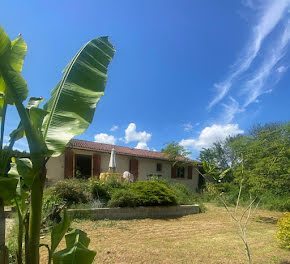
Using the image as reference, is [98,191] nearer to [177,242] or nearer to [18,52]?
[177,242]

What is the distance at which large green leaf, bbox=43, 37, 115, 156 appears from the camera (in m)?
2.12

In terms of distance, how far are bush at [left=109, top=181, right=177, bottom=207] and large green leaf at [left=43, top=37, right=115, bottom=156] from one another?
7394 millimetres

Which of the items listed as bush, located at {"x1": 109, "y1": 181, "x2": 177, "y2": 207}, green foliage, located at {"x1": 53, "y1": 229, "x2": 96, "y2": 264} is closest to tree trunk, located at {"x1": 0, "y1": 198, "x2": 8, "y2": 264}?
green foliage, located at {"x1": 53, "y1": 229, "x2": 96, "y2": 264}

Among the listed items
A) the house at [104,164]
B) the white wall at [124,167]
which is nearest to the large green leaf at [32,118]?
the house at [104,164]

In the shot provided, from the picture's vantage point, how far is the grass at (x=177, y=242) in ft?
15.4

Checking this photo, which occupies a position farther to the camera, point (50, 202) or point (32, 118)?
point (50, 202)

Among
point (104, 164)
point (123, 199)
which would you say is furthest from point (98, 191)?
point (104, 164)

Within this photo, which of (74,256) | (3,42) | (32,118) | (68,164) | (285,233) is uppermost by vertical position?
(3,42)

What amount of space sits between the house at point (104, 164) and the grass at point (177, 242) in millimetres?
6506

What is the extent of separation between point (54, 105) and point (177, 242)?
16.1ft

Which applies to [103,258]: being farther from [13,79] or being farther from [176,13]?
[176,13]

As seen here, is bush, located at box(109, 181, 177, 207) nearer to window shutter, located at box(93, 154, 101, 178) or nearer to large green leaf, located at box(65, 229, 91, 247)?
window shutter, located at box(93, 154, 101, 178)

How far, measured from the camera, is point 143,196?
32.4 ft

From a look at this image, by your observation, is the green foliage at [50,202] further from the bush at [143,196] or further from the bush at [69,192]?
the bush at [143,196]
